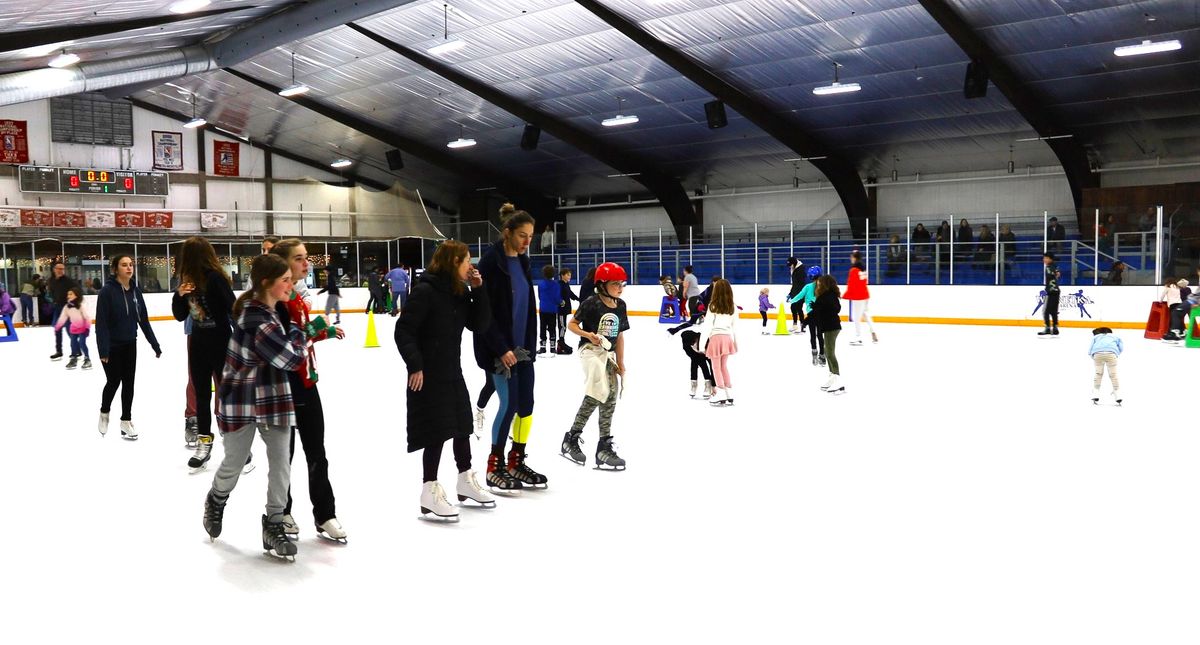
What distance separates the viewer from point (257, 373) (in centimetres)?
349

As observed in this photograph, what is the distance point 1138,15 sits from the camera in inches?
593

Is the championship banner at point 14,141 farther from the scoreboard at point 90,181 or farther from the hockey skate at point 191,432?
the hockey skate at point 191,432

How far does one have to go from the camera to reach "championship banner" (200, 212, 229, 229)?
1166 inches

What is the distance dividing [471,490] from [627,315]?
5.69 metres

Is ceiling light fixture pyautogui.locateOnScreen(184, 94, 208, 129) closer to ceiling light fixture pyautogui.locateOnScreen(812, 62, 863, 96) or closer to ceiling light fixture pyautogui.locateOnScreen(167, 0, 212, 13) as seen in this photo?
ceiling light fixture pyautogui.locateOnScreen(167, 0, 212, 13)

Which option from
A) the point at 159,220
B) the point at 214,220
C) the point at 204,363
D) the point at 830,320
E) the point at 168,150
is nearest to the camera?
the point at 204,363

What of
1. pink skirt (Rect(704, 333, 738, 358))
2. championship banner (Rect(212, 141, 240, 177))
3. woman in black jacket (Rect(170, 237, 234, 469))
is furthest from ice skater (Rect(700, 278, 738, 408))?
championship banner (Rect(212, 141, 240, 177))

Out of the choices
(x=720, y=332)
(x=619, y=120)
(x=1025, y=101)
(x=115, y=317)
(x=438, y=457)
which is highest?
(x=619, y=120)

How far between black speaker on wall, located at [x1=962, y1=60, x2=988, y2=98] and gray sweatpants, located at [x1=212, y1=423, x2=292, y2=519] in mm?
16653

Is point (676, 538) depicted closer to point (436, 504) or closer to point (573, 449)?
point (436, 504)

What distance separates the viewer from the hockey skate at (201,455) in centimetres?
518

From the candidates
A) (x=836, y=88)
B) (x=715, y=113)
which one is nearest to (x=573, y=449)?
(x=836, y=88)

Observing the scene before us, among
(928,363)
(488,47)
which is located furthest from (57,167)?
(928,363)

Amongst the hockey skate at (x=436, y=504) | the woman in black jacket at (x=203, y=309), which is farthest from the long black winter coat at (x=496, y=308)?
the woman in black jacket at (x=203, y=309)
